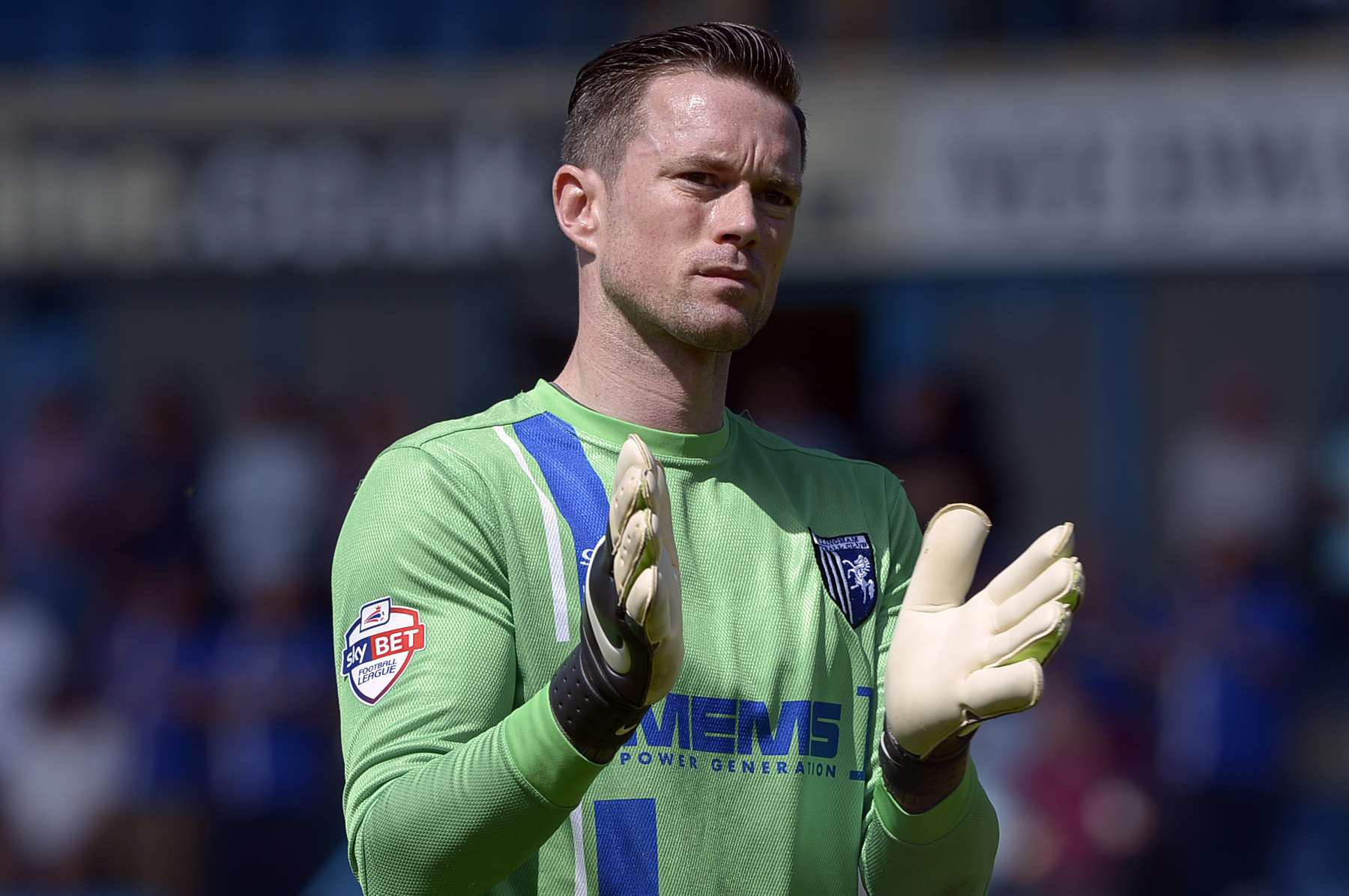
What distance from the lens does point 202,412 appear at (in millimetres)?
10414

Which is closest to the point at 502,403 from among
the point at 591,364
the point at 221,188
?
the point at 591,364

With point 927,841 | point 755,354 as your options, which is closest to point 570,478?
point 927,841

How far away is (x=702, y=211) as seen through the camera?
8.62 feet

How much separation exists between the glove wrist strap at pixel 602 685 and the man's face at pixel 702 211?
0.54 m

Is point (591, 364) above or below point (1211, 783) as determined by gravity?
above

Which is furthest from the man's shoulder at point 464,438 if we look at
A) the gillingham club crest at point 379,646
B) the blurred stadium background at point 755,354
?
the blurred stadium background at point 755,354

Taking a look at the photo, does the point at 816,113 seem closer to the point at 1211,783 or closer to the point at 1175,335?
the point at 1175,335

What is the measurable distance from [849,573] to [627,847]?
1.72 feet

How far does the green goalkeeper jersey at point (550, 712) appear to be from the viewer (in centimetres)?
226

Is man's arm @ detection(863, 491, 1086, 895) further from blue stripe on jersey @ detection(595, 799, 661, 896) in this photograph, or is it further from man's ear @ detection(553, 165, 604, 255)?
man's ear @ detection(553, 165, 604, 255)

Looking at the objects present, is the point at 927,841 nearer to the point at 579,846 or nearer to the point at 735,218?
the point at 579,846

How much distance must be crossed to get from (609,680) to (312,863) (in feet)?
23.1

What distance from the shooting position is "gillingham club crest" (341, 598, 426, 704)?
2.38 metres

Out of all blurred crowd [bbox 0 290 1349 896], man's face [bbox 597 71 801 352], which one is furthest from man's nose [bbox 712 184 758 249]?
blurred crowd [bbox 0 290 1349 896]
